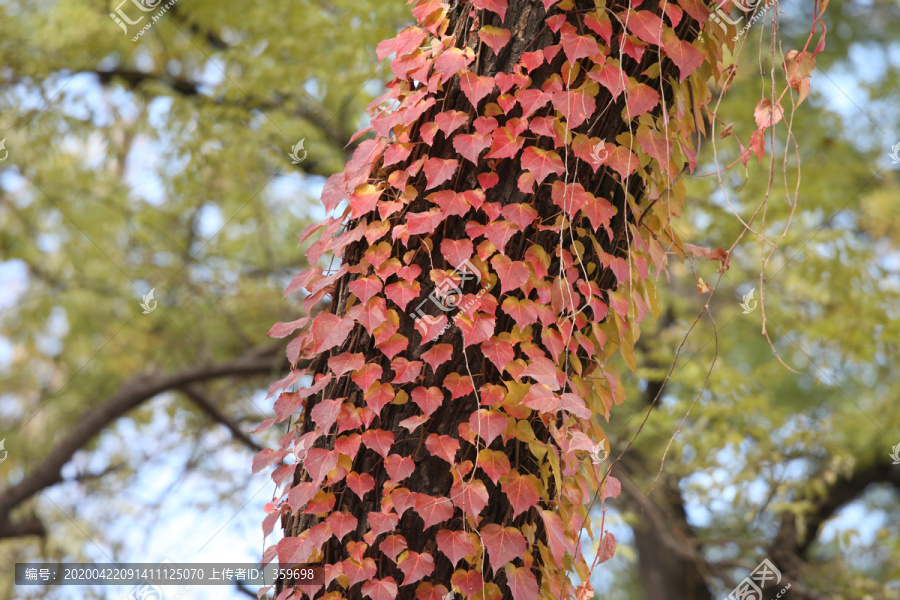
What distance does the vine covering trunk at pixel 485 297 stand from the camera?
1.41m

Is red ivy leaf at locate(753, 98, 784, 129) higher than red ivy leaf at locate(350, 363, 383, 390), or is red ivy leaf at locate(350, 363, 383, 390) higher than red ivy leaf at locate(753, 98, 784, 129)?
red ivy leaf at locate(753, 98, 784, 129)

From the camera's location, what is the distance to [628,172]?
4.69 feet

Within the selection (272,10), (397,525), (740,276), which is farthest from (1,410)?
(397,525)

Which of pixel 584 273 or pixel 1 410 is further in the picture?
pixel 1 410

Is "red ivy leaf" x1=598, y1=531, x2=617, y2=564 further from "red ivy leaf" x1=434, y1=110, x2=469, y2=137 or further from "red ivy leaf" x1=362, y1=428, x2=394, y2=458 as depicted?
"red ivy leaf" x1=434, y1=110, x2=469, y2=137

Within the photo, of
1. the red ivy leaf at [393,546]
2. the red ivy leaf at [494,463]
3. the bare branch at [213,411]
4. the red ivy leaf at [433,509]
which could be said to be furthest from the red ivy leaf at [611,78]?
the bare branch at [213,411]

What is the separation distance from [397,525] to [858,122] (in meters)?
6.70

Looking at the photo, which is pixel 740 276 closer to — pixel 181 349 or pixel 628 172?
pixel 181 349

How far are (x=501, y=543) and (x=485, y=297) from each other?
0.49m

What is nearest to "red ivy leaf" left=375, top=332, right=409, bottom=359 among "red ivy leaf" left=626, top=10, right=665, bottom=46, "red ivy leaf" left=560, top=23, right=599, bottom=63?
"red ivy leaf" left=560, top=23, right=599, bottom=63

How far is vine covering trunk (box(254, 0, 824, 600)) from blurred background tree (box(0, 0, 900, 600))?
268 centimetres

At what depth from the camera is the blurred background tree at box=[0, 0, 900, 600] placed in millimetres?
4465

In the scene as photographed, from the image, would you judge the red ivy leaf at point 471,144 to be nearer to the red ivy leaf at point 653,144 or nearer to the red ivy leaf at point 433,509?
the red ivy leaf at point 653,144

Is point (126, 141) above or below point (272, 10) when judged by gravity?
above
